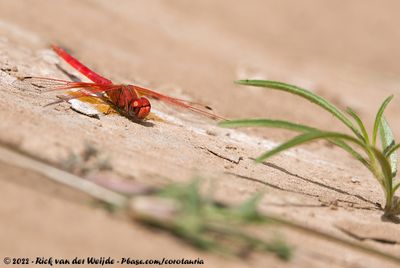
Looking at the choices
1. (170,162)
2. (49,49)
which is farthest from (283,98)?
(170,162)

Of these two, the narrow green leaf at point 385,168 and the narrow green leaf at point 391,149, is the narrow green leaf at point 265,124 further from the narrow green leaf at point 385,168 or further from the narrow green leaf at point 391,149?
the narrow green leaf at point 391,149

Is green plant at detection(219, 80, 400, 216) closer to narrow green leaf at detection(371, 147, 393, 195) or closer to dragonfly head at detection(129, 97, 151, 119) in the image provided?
narrow green leaf at detection(371, 147, 393, 195)

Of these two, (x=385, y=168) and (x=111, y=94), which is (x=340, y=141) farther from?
(x=111, y=94)

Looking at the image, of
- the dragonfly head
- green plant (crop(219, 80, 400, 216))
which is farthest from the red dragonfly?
green plant (crop(219, 80, 400, 216))

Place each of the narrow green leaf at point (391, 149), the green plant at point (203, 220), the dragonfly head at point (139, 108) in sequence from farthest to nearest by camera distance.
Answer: the dragonfly head at point (139, 108) < the narrow green leaf at point (391, 149) < the green plant at point (203, 220)

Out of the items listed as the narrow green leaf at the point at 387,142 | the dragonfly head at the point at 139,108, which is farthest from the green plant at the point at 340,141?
the dragonfly head at the point at 139,108

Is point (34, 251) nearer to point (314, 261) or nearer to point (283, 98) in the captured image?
point (314, 261)

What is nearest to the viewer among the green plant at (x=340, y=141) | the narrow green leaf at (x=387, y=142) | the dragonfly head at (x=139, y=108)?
the green plant at (x=340, y=141)

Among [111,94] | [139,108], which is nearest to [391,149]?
[139,108]
